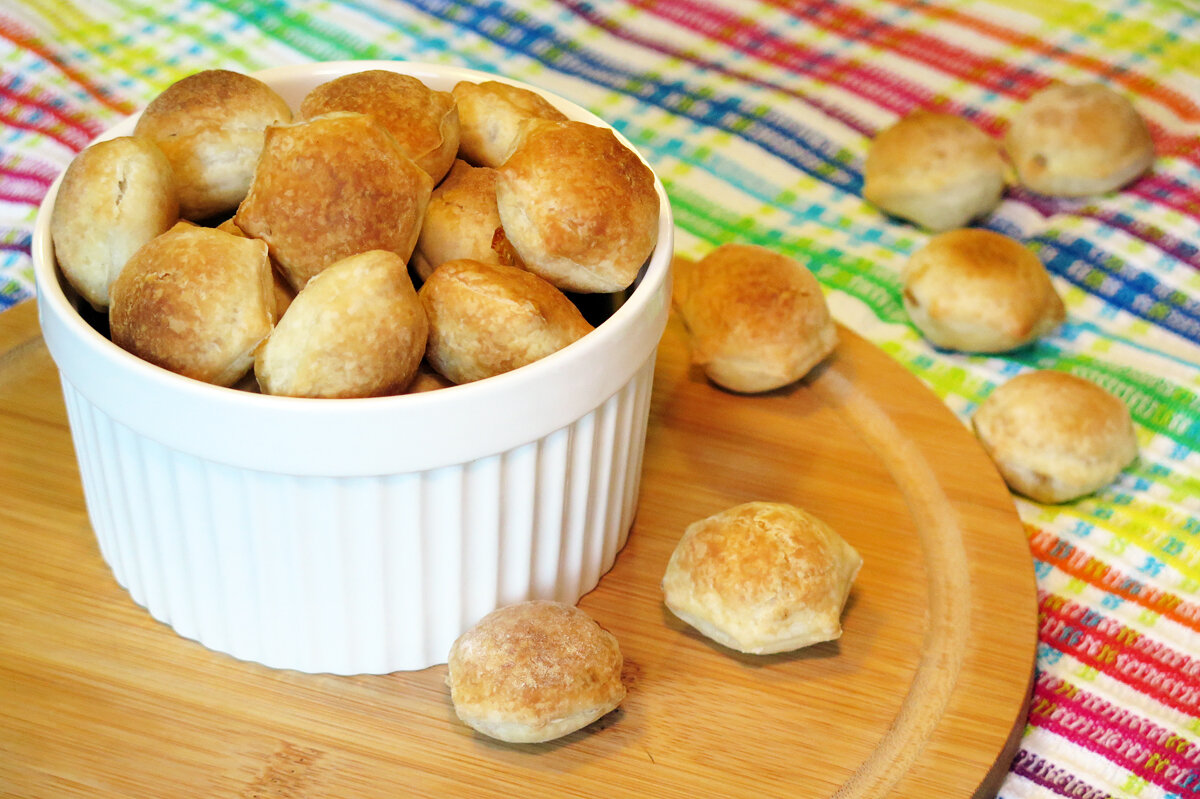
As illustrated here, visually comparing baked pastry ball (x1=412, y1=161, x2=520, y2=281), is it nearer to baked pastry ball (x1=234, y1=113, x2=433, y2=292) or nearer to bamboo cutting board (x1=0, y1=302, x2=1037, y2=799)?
baked pastry ball (x1=234, y1=113, x2=433, y2=292)

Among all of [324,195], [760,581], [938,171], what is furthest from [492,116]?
[938,171]

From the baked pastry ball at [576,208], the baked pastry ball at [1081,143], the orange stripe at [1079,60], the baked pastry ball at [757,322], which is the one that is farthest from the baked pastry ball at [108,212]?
the orange stripe at [1079,60]

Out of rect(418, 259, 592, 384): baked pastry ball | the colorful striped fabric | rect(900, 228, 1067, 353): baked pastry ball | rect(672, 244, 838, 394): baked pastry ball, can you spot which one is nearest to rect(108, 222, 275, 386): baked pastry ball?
rect(418, 259, 592, 384): baked pastry ball

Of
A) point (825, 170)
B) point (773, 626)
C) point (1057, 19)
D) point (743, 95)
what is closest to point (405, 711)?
point (773, 626)

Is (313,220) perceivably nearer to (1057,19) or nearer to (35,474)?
(35,474)

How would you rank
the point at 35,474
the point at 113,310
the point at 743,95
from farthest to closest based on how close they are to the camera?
the point at 743,95, the point at 35,474, the point at 113,310
